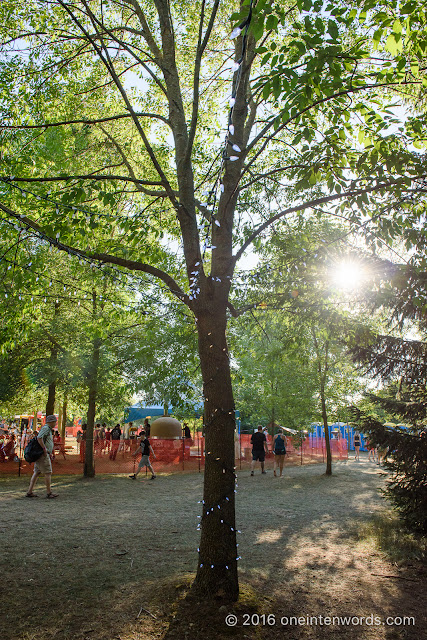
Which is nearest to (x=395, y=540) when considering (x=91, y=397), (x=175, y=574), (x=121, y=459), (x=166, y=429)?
(x=175, y=574)

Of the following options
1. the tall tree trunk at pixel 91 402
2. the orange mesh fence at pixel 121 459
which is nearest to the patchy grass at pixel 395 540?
the tall tree trunk at pixel 91 402

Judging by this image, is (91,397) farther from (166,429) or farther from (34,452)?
(166,429)

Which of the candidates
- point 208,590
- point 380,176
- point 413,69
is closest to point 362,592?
point 208,590

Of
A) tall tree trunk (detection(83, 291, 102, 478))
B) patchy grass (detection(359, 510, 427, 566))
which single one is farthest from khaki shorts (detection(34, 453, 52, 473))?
patchy grass (detection(359, 510, 427, 566))

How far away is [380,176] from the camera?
193 inches

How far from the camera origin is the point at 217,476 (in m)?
4.59

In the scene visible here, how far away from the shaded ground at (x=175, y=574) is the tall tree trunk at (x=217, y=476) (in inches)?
10.5

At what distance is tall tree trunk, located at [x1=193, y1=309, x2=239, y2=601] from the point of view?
435 cm

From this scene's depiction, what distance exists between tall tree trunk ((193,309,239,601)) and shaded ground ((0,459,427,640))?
0.87ft

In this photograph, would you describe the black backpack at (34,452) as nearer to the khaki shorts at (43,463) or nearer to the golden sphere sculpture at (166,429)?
the khaki shorts at (43,463)

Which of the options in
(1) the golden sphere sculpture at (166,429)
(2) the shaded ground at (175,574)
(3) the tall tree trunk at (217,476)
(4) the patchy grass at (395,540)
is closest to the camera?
(2) the shaded ground at (175,574)

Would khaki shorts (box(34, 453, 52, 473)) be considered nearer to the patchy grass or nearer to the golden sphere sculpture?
the patchy grass

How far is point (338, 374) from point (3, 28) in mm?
15968

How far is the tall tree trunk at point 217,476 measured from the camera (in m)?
4.35
